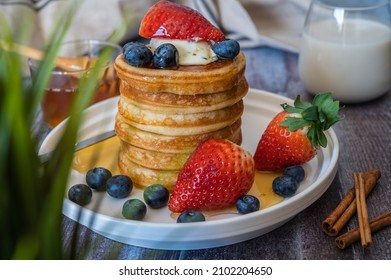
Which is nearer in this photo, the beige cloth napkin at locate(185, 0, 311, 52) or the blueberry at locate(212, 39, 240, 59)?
the blueberry at locate(212, 39, 240, 59)

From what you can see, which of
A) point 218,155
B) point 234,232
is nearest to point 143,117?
point 218,155

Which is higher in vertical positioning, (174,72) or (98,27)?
(174,72)

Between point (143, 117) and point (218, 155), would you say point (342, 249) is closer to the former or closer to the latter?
point (218, 155)

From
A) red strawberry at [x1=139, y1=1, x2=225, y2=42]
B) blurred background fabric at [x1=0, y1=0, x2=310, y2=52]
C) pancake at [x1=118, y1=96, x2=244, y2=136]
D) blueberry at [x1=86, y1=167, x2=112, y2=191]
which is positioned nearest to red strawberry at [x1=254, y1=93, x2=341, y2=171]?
pancake at [x1=118, y1=96, x2=244, y2=136]

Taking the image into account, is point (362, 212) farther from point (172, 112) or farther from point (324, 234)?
point (172, 112)

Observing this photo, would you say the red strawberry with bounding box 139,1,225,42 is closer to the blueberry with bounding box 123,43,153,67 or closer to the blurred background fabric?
the blueberry with bounding box 123,43,153,67
